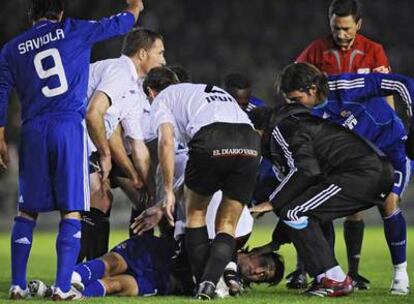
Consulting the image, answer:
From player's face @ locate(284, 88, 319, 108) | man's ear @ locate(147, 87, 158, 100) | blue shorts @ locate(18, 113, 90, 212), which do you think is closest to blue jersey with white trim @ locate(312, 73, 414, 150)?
player's face @ locate(284, 88, 319, 108)

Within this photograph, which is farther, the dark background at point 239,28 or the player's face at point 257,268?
the dark background at point 239,28

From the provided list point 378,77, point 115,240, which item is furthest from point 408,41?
point 378,77

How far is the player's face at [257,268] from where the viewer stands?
24.0ft

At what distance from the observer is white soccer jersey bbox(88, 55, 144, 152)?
7730 mm

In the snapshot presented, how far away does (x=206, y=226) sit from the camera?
711 cm

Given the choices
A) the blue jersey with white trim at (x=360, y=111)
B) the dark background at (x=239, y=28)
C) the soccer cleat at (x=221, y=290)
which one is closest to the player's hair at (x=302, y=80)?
the blue jersey with white trim at (x=360, y=111)

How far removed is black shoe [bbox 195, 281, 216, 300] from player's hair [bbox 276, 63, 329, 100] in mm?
1527

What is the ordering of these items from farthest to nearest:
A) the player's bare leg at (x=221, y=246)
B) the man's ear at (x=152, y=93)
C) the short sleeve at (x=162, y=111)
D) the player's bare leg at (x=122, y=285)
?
the man's ear at (x=152, y=93) < the short sleeve at (x=162, y=111) < the player's bare leg at (x=122, y=285) < the player's bare leg at (x=221, y=246)

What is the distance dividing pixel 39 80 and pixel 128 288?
57.8 inches

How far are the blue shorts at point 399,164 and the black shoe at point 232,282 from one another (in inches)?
59.1

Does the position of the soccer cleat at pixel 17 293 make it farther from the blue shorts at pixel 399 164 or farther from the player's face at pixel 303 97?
the blue shorts at pixel 399 164

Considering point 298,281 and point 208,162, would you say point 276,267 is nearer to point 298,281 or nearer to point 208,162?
point 298,281

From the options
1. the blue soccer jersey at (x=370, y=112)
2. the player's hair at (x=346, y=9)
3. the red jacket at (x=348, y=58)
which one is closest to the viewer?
the blue soccer jersey at (x=370, y=112)

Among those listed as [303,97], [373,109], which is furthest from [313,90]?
[373,109]
